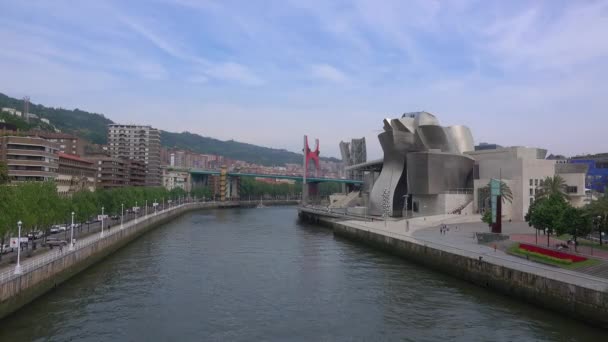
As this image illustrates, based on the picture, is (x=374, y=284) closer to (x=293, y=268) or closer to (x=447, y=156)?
(x=293, y=268)

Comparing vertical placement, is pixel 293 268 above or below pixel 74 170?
below

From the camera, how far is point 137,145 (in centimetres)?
15650

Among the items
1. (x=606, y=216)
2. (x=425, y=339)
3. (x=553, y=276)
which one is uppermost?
(x=606, y=216)

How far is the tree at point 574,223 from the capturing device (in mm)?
34719

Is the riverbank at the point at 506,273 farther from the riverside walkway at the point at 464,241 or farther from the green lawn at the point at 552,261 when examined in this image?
the green lawn at the point at 552,261

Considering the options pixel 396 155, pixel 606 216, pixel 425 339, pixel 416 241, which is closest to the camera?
pixel 425 339

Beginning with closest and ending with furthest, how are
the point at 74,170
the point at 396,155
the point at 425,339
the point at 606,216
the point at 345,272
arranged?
the point at 425,339 → the point at 606,216 → the point at 345,272 → the point at 396,155 → the point at 74,170

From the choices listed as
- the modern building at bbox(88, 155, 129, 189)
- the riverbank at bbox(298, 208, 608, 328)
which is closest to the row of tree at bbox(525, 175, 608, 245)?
the riverbank at bbox(298, 208, 608, 328)

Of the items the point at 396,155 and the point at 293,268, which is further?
the point at 396,155

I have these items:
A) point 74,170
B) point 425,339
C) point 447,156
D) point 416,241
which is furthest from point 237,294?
point 74,170

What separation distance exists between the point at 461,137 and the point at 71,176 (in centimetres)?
7271

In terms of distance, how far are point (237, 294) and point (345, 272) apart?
1094cm

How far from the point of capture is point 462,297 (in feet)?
95.8

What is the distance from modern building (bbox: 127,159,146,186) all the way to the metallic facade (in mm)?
75319
